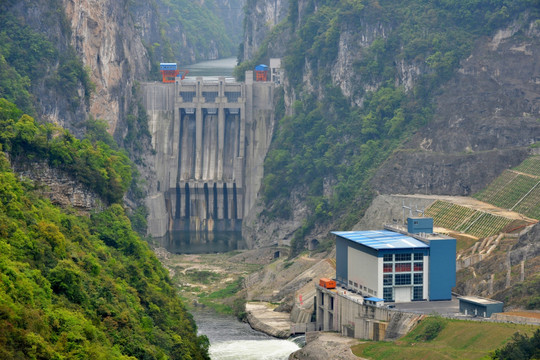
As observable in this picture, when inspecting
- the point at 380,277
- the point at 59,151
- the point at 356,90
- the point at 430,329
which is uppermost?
the point at 356,90

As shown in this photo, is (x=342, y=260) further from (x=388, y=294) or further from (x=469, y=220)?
(x=469, y=220)

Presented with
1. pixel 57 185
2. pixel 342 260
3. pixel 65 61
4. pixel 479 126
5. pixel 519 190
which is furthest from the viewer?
pixel 65 61

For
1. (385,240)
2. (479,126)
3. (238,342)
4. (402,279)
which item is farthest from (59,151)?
(479,126)

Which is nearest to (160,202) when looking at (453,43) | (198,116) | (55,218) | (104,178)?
(198,116)

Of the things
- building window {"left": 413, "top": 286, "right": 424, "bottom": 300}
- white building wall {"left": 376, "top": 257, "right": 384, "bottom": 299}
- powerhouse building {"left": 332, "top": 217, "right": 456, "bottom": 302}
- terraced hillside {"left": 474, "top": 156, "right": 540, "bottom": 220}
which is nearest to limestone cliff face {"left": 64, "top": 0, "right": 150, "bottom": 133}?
terraced hillside {"left": 474, "top": 156, "right": 540, "bottom": 220}

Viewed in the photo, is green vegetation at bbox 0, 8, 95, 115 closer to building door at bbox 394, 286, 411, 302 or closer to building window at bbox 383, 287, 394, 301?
building window at bbox 383, 287, 394, 301

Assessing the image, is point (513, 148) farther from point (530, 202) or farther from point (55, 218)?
point (55, 218)
